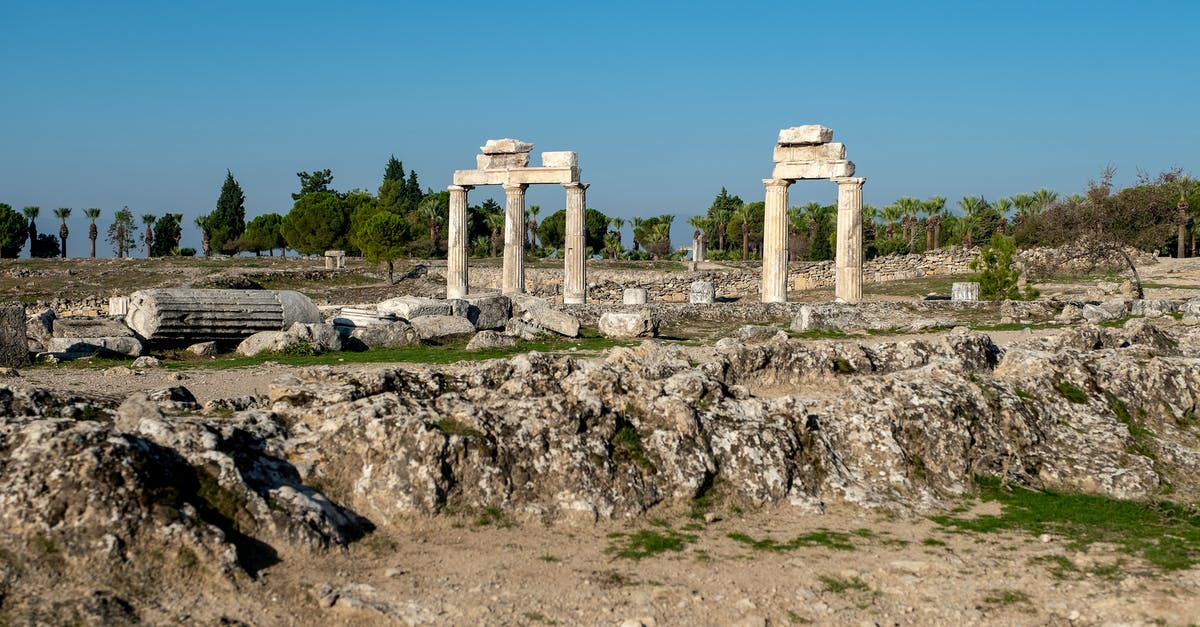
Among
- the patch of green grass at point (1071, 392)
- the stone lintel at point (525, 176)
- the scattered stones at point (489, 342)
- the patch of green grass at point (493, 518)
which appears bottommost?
the patch of green grass at point (493, 518)

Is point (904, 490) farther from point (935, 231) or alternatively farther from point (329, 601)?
point (935, 231)

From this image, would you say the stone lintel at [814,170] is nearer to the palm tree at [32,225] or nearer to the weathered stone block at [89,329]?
the weathered stone block at [89,329]

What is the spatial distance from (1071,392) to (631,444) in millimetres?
5844

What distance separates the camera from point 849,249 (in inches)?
1344

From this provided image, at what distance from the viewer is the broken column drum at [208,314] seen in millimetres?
21203

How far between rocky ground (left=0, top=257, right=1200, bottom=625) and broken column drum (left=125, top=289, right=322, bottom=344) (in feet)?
35.1

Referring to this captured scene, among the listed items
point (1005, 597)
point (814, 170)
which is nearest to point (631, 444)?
point (1005, 597)

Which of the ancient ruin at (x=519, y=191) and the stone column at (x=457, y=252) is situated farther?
the stone column at (x=457, y=252)

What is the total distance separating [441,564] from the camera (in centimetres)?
796

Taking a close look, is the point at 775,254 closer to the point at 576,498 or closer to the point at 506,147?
the point at 506,147

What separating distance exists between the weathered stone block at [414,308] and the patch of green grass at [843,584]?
18678 mm

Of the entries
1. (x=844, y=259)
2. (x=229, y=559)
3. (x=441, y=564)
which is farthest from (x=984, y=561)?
(x=844, y=259)

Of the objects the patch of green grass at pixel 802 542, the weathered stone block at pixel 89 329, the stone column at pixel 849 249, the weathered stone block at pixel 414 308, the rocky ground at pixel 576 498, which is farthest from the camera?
the stone column at pixel 849 249

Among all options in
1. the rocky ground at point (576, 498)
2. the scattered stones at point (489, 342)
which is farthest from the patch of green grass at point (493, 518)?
the scattered stones at point (489, 342)
